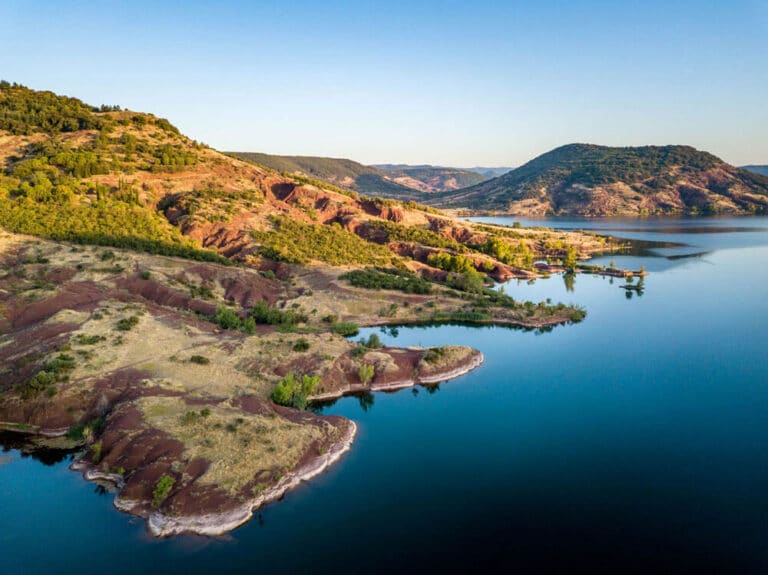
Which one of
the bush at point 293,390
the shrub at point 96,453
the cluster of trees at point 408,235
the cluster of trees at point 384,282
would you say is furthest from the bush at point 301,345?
the cluster of trees at point 408,235

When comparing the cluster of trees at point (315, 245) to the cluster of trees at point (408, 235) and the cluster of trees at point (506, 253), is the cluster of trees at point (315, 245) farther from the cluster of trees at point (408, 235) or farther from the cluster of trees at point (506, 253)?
the cluster of trees at point (506, 253)

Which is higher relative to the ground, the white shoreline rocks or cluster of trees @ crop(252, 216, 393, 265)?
cluster of trees @ crop(252, 216, 393, 265)

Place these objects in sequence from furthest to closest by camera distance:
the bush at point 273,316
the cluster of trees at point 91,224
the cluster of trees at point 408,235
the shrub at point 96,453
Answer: the cluster of trees at point 408,235
the cluster of trees at point 91,224
the bush at point 273,316
the shrub at point 96,453

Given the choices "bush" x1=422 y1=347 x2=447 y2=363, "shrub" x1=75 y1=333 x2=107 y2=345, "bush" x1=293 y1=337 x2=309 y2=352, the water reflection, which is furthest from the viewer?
"bush" x1=422 y1=347 x2=447 y2=363

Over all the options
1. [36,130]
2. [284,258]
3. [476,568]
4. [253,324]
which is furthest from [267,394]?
[36,130]

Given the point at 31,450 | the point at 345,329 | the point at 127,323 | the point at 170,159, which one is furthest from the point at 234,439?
the point at 170,159

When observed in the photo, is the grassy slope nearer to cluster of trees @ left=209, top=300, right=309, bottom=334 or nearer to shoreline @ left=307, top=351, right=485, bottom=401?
cluster of trees @ left=209, top=300, right=309, bottom=334

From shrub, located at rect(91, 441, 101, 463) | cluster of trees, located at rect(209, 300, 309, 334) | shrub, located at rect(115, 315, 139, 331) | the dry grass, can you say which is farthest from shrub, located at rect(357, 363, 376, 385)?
shrub, located at rect(115, 315, 139, 331)

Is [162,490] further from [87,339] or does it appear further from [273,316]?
[273,316]
